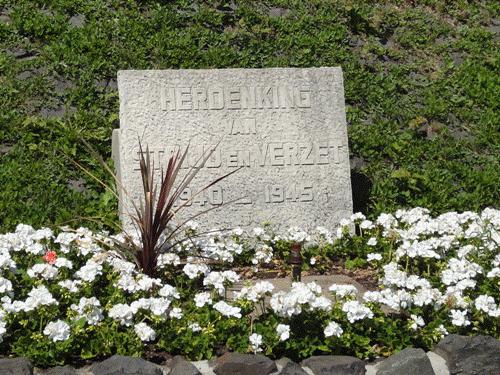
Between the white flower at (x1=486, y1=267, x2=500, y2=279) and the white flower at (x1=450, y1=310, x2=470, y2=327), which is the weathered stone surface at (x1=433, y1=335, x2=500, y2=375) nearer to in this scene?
the white flower at (x1=450, y1=310, x2=470, y2=327)

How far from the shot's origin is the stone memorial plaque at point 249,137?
5785 mm

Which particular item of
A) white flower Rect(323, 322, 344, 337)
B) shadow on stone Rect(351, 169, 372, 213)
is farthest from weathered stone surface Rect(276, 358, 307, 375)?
shadow on stone Rect(351, 169, 372, 213)

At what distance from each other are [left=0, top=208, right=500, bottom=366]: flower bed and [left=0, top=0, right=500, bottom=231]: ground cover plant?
101 cm

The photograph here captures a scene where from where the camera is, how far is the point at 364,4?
29.4 feet

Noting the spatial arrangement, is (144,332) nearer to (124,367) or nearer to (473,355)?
(124,367)

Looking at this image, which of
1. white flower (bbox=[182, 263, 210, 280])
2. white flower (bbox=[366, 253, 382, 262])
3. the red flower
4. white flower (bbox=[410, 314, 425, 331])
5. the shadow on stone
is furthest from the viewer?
the shadow on stone

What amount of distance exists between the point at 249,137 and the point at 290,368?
93.7 inches

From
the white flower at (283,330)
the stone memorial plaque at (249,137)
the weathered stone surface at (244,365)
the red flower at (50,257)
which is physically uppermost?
the stone memorial plaque at (249,137)

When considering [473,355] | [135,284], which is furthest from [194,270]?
[473,355]

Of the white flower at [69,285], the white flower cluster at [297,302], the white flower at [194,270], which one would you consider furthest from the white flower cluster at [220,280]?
the white flower at [69,285]

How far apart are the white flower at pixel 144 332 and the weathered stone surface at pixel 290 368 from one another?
614 mm

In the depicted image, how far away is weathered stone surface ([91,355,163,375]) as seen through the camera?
3.70 meters

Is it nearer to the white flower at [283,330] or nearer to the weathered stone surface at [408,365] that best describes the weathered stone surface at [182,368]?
the white flower at [283,330]

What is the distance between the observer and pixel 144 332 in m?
3.97
